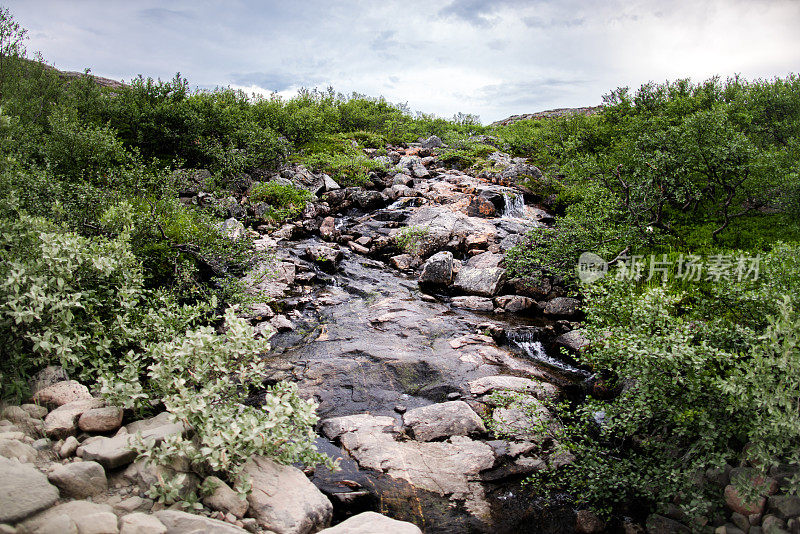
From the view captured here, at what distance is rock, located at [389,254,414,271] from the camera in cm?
1977

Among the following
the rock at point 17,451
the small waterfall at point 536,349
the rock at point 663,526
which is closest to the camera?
the rock at point 17,451

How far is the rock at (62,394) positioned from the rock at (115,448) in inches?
49.2

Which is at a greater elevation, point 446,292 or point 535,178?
point 535,178

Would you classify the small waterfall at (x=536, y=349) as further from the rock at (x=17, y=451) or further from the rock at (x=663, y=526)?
the rock at (x=17, y=451)

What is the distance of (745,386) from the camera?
5.20 meters

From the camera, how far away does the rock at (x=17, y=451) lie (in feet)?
15.8

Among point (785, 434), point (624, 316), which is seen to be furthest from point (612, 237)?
point (785, 434)

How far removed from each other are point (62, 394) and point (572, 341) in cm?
1227

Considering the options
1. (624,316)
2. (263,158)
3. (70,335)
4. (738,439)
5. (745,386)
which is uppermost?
(263,158)

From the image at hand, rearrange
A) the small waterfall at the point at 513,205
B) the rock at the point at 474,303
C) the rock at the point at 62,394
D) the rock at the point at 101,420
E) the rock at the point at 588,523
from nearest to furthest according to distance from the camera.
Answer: the rock at the point at 101,420, the rock at the point at 62,394, the rock at the point at 588,523, the rock at the point at 474,303, the small waterfall at the point at 513,205

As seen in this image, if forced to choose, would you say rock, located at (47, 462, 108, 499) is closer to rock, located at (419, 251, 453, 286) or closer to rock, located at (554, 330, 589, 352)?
rock, located at (554, 330, 589, 352)

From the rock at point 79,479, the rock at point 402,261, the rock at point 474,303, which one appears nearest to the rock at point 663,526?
the rock at point 79,479

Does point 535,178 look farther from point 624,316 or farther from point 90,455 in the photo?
point 90,455

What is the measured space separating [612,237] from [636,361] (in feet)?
33.7
